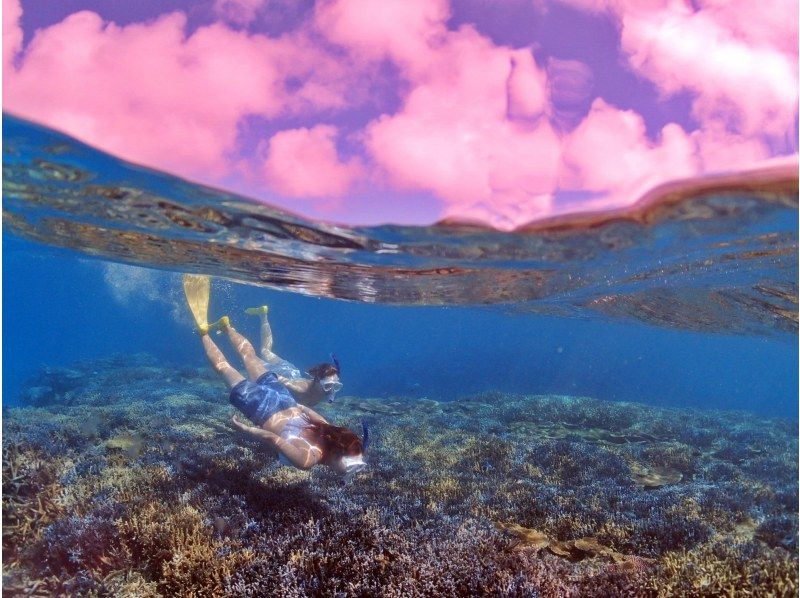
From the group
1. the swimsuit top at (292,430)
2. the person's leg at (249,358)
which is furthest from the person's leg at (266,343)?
the swimsuit top at (292,430)

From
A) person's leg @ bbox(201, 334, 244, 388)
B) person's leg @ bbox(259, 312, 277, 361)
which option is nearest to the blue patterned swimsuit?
person's leg @ bbox(201, 334, 244, 388)

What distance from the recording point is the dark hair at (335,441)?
23.9 ft

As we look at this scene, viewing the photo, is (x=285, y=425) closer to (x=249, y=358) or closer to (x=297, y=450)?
(x=297, y=450)

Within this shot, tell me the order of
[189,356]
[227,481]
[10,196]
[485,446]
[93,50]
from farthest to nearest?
[189,356] < [485,446] < [10,196] < [227,481] < [93,50]

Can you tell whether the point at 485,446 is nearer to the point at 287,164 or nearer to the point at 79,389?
the point at 287,164

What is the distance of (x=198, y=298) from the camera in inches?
596

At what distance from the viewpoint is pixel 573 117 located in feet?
20.3

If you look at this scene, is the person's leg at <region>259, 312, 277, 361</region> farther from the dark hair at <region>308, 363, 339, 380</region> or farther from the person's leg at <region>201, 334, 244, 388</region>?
the dark hair at <region>308, 363, 339, 380</region>

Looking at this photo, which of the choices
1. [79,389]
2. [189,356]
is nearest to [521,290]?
[79,389]

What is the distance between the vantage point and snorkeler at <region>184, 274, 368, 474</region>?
7391 mm

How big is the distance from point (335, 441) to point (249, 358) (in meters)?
6.81

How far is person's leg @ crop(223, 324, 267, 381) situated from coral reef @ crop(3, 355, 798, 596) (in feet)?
6.21

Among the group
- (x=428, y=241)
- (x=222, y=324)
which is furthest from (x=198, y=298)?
(x=428, y=241)

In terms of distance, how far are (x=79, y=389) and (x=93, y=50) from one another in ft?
71.6
